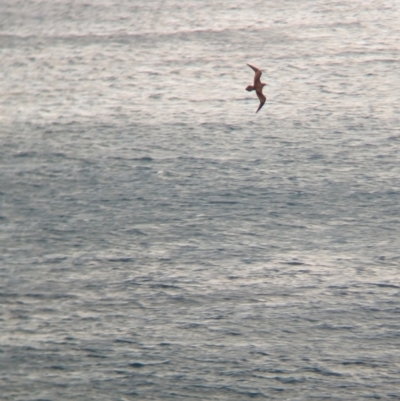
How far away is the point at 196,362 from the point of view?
334 cm

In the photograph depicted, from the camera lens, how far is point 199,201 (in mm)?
4055

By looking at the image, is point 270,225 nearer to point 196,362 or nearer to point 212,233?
point 212,233

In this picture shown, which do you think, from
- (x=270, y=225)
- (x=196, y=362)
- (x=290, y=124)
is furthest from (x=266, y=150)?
(x=196, y=362)

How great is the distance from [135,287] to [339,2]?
280 centimetres

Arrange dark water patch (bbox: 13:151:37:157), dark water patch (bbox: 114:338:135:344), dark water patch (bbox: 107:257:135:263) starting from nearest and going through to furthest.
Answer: dark water patch (bbox: 114:338:135:344) → dark water patch (bbox: 107:257:135:263) → dark water patch (bbox: 13:151:37:157)

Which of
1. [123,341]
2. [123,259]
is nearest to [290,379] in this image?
[123,341]

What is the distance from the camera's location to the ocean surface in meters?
3.36

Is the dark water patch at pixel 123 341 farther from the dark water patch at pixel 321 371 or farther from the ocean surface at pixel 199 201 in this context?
the dark water patch at pixel 321 371

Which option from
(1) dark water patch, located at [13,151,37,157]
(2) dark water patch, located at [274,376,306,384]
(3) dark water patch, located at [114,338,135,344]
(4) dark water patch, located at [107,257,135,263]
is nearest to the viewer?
(2) dark water patch, located at [274,376,306,384]

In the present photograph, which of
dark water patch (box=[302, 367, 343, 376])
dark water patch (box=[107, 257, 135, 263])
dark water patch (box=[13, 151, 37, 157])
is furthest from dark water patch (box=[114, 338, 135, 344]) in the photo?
Result: dark water patch (box=[13, 151, 37, 157])

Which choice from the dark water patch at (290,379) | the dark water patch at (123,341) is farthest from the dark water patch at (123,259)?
the dark water patch at (290,379)

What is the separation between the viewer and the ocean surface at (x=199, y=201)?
3.36 metres

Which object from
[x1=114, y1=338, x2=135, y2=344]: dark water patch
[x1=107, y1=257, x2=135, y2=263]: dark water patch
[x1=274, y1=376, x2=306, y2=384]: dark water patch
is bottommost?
[x1=274, y1=376, x2=306, y2=384]: dark water patch

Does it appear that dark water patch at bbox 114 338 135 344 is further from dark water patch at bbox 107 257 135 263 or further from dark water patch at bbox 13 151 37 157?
dark water patch at bbox 13 151 37 157
